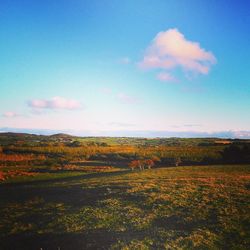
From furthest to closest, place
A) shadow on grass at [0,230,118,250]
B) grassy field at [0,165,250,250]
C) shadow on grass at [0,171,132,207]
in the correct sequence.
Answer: shadow on grass at [0,171,132,207]
grassy field at [0,165,250,250]
shadow on grass at [0,230,118,250]

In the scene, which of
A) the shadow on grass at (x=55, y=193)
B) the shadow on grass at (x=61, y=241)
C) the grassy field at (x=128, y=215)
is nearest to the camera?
the shadow on grass at (x=61, y=241)

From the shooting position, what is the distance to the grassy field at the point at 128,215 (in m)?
21.9

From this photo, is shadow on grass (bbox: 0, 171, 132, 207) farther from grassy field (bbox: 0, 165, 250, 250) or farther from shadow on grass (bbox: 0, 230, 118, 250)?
shadow on grass (bbox: 0, 230, 118, 250)

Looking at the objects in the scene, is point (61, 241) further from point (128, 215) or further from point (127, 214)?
point (127, 214)

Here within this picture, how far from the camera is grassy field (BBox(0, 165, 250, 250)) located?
71.7ft

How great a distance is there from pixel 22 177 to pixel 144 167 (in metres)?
29.7

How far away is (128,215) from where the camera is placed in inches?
1110

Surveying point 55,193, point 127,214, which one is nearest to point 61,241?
point 127,214

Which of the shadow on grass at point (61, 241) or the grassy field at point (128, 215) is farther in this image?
the grassy field at point (128, 215)

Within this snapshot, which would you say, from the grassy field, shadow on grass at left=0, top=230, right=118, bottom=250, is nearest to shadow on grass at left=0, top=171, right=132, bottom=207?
the grassy field

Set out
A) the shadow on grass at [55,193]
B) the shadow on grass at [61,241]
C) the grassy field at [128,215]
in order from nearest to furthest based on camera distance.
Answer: the shadow on grass at [61,241] → the grassy field at [128,215] → the shadow on grass at [55,193]

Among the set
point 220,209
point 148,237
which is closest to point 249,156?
point 220,209

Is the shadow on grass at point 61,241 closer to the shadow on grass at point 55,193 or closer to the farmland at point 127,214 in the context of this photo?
the farmland at point 127,214

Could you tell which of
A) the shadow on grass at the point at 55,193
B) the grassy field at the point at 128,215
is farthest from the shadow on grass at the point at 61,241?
the shadow on grass at the point at 55,193
